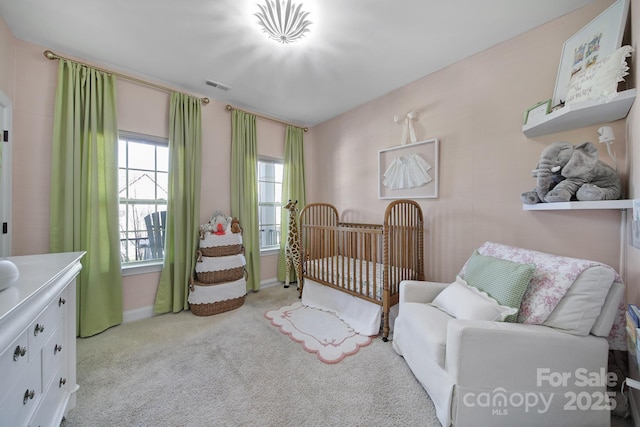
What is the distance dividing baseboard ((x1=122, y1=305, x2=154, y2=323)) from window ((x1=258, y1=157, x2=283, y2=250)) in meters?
1.42

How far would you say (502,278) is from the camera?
140 centimetres

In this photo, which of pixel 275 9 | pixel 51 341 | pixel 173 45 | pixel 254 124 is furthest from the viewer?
pixel 254 124

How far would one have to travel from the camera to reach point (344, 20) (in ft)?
5.49

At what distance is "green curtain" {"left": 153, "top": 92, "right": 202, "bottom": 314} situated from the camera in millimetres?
2465

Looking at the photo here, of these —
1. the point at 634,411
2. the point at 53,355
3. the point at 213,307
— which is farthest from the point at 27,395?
the point at 634,411

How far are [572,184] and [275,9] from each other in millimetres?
2147

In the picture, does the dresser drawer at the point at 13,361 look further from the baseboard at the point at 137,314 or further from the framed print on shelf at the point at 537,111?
the framed print on shelf at the point at 537,111

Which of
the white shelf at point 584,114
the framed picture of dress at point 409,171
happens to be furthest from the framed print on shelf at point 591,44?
the framed picture of dress at point 409,171

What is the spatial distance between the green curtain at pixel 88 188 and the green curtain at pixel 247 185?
1123 mm

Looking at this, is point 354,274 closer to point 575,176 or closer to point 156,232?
point 575,176

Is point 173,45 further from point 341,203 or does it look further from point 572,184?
point 572,184

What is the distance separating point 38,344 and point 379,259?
257 centimetres

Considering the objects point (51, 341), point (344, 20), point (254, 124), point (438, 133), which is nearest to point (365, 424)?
point (51, 341)

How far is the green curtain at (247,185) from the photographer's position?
2.93 m
